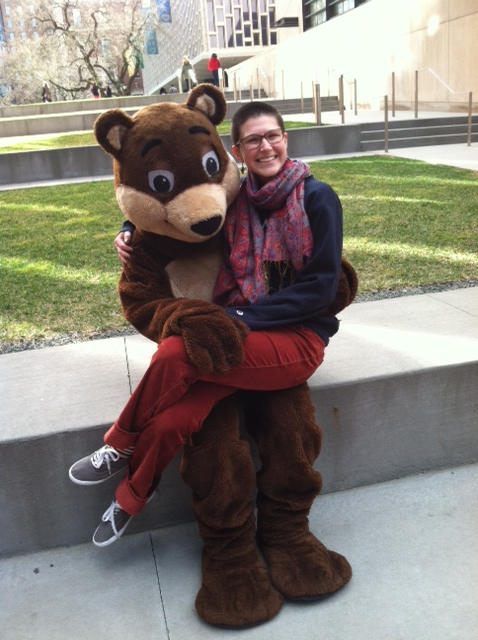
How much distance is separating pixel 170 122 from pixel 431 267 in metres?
2.69

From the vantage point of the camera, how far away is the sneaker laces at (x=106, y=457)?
2334mm

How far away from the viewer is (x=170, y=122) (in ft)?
8.23

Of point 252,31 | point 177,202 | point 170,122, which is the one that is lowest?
point 177,202

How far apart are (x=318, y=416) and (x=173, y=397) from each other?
2.62 ft

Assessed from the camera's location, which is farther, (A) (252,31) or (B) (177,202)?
(A) (252,31)

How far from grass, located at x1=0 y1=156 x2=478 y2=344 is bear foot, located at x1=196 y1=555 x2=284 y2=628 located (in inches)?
75.5

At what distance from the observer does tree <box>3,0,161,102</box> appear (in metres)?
36.6

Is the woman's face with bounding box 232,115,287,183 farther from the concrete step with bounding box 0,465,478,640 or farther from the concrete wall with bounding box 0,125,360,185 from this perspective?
the concrete wall with bounding box 0,125,360,185

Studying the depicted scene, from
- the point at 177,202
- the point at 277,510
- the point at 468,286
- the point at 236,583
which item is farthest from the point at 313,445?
the point at 468,286

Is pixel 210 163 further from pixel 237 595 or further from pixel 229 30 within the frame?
pixel 229 30

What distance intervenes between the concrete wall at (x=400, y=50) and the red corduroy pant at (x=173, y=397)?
42.4ft

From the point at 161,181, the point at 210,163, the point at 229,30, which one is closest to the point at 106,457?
the point at 161,181

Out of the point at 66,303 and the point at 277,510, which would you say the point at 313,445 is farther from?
the point at 66,303

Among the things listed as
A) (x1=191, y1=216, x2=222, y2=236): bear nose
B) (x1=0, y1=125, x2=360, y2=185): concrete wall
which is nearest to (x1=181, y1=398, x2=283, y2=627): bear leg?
(x1=191, y1=216, x2=222, y2=236): bear nose
